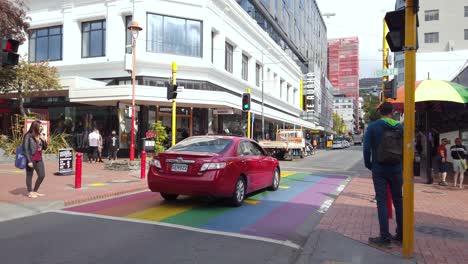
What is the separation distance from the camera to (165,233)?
22.5 ft

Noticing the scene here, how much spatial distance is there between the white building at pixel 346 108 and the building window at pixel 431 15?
9630 cm

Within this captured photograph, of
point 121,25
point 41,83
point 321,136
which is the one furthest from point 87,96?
point 321,136

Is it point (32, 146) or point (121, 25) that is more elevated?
point (121, 25)

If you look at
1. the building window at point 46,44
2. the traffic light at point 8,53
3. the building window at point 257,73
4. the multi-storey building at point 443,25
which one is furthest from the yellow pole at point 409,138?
the multi-storey building at point 443,25

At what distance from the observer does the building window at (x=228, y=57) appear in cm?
3275

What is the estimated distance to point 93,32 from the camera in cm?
2867

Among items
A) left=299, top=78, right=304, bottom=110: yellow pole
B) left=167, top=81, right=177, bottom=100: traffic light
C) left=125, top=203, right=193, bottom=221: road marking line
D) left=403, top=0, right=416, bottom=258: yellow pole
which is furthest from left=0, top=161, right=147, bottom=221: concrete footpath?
left=299, top=78, right=304, bottom=110: yellow pole

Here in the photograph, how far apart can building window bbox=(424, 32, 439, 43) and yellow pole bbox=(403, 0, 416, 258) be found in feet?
211

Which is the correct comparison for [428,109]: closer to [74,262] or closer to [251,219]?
[251,219]

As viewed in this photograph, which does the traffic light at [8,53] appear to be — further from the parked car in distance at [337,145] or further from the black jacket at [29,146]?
the parked car in distance at [337,145]

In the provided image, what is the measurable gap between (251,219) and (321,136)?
77.3 meters

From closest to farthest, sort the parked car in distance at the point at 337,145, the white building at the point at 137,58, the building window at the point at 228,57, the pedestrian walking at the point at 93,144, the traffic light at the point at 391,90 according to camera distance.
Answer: the traffic light at the point at 391,90 → the pedestrian walking at the point at 93,144 → the white building at the point at 137,58 → the building window at the point at 228,57 → the parked car in distance at the point at 337,145

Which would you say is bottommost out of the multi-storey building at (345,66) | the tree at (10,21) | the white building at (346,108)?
the tree at (10,21)

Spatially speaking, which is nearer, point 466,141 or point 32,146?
point 32,146
